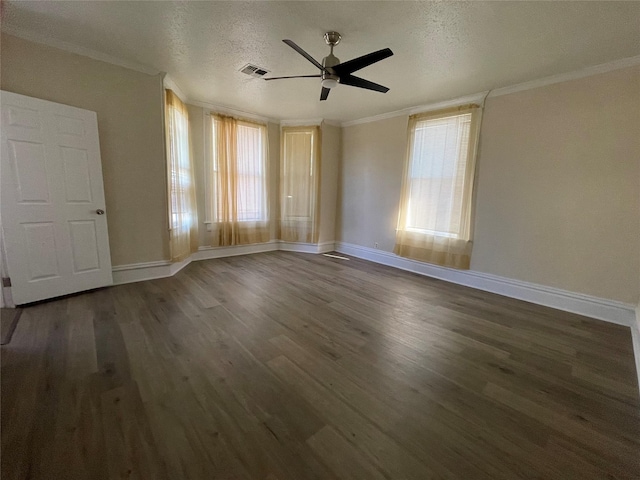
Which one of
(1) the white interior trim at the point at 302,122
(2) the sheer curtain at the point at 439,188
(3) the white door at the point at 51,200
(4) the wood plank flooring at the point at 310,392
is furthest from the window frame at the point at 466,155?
(3) the white door at the point at 51,200

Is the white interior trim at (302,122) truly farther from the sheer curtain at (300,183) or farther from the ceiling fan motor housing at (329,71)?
the ceiling fan motor housing at (329,71)

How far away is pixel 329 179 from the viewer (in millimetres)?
5559

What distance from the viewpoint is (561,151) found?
3035mm

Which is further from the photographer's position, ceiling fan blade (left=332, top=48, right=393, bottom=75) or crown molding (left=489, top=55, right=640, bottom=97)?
crown molding (left=489, top=55, right=640, bottom=97)

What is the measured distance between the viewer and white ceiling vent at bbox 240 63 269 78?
121 inches

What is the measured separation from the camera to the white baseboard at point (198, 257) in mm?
3449

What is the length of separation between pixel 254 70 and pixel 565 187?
12.7ft

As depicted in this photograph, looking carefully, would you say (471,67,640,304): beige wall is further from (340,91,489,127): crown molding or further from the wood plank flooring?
the wood plank flooring

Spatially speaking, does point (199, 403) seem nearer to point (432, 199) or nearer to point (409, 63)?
point (409, 63)

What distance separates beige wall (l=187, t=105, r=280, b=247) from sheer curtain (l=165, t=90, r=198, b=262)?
176mm

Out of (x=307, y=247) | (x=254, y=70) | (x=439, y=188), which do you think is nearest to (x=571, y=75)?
(x=439, y=188)

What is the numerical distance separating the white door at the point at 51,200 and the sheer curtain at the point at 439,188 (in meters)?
4.26

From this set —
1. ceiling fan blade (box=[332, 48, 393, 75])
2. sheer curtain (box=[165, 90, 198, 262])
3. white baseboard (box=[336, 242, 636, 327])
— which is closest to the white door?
sheer curtain (box=[165, 90, 198, 262])

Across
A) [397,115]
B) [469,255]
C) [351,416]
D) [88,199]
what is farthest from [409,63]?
[88,199]
